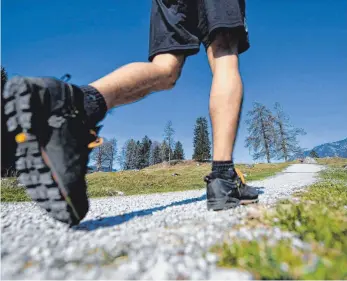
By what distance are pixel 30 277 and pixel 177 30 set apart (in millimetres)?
2484

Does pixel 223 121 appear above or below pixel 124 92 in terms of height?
below

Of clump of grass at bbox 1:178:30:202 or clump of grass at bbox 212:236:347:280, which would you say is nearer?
clump of grass at bbox 212:236:347:280

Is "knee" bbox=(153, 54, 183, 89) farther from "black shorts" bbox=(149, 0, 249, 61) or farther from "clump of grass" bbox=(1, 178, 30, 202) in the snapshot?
"clump of grass" bbox=(1, 178, 30, 202)

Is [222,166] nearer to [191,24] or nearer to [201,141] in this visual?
[191,24]

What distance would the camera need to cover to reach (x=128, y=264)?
107cm

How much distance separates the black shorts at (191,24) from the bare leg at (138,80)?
5.6 inches

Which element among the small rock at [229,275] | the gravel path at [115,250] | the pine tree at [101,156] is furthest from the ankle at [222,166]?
the pine tree at [101,156]

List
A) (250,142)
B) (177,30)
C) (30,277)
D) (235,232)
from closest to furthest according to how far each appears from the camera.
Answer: (30,277)
(235,232)
(177,30)
(250,142)

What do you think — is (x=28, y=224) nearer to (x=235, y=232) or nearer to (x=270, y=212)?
(x=235, y=232)

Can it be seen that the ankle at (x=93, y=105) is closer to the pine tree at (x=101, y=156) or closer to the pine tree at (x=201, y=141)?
the pine tree at (x=201, y=141)

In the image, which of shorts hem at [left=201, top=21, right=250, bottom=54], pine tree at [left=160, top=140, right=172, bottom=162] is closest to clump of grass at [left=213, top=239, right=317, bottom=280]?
shorts hem at [left=201, top=21, right=250, bottom=54]

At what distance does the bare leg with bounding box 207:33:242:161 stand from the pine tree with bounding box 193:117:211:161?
6661 cm

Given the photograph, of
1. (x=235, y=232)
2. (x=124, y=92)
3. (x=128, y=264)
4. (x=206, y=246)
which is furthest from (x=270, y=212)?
(x=124, y=92)

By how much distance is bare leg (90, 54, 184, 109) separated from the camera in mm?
2232
